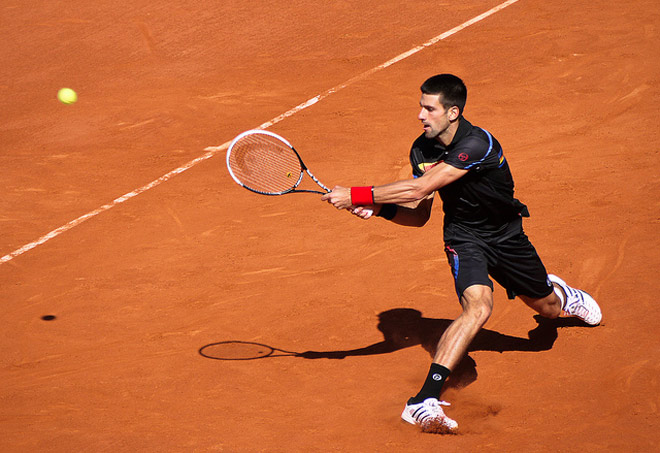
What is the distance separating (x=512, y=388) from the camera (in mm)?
5723

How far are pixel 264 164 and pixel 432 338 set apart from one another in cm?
197

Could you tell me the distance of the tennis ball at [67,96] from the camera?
40.3ft

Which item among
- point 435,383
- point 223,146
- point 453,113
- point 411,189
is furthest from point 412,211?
point 223,146

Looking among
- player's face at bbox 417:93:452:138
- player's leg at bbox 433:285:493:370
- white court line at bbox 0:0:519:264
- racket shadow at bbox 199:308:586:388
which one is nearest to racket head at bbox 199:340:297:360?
racket shadow at bbox 199:308:586:388

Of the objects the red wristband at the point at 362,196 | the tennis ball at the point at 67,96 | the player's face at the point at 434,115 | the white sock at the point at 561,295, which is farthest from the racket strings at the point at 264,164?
the tennis ball at the point at 67,96

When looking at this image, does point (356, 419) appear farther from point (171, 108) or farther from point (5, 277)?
point (171, 108)

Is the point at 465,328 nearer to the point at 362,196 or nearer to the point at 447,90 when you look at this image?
the point at 362,196

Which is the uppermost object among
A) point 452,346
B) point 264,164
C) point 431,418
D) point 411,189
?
point 264,164

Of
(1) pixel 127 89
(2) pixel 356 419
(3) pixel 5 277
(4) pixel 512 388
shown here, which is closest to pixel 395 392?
(2) pixel 356 419

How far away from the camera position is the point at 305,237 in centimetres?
816

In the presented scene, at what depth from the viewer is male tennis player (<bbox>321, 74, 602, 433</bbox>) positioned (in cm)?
531

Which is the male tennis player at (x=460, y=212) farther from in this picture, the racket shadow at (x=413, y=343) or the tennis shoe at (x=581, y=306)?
the racket shadow at (x=413, y=343)

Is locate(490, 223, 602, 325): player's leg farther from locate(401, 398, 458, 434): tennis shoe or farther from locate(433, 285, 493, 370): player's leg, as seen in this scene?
locate(401, 398, 458, 434): tennis shoe

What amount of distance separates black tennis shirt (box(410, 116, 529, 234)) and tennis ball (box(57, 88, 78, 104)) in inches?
314
